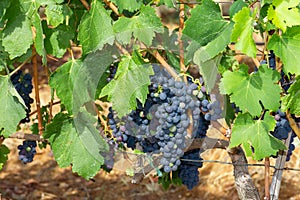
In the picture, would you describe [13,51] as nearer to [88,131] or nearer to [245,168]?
[88,131]

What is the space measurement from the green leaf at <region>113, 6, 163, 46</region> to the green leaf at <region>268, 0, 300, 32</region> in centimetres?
41

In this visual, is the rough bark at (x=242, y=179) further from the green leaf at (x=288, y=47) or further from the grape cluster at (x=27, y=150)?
the grape cluster at (x=27, y=150)

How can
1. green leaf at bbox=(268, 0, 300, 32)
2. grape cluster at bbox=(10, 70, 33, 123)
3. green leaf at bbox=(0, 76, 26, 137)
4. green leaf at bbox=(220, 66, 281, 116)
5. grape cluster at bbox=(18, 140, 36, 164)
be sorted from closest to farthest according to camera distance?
green leaf at bbox=(268, 0, 300, 32), green leaf at bbox=(220, 66, 281, 116), green leaf at bbox=(0, 76, 26, 137), grape cluster at bbox=(10, 70, 33, 123), grape cluster at bbox=(18, 140, 36, 164)

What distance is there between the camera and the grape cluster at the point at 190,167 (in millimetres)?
2539

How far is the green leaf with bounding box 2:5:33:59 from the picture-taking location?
2.21m

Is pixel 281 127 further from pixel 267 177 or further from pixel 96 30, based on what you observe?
pixel 96 30

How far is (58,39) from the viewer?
90.5 inches

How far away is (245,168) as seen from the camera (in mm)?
2529

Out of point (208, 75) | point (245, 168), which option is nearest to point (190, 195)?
point (245, 168)

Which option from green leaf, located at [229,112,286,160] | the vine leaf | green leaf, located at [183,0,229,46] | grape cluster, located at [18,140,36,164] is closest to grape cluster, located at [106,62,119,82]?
the vine leaf

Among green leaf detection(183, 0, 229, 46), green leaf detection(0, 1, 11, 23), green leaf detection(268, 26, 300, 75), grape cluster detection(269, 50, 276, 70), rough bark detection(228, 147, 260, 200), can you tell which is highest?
green leaf detection(0, 1, 11, 23)

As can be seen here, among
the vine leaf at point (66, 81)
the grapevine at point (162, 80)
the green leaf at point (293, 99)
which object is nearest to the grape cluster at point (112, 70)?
the grapevine at point (162, 80)

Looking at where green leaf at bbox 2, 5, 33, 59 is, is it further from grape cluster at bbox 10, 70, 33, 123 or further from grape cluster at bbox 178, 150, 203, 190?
grape cluster at bbox 178, 150, 203, 190

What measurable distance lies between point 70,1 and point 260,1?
29.6 inches
